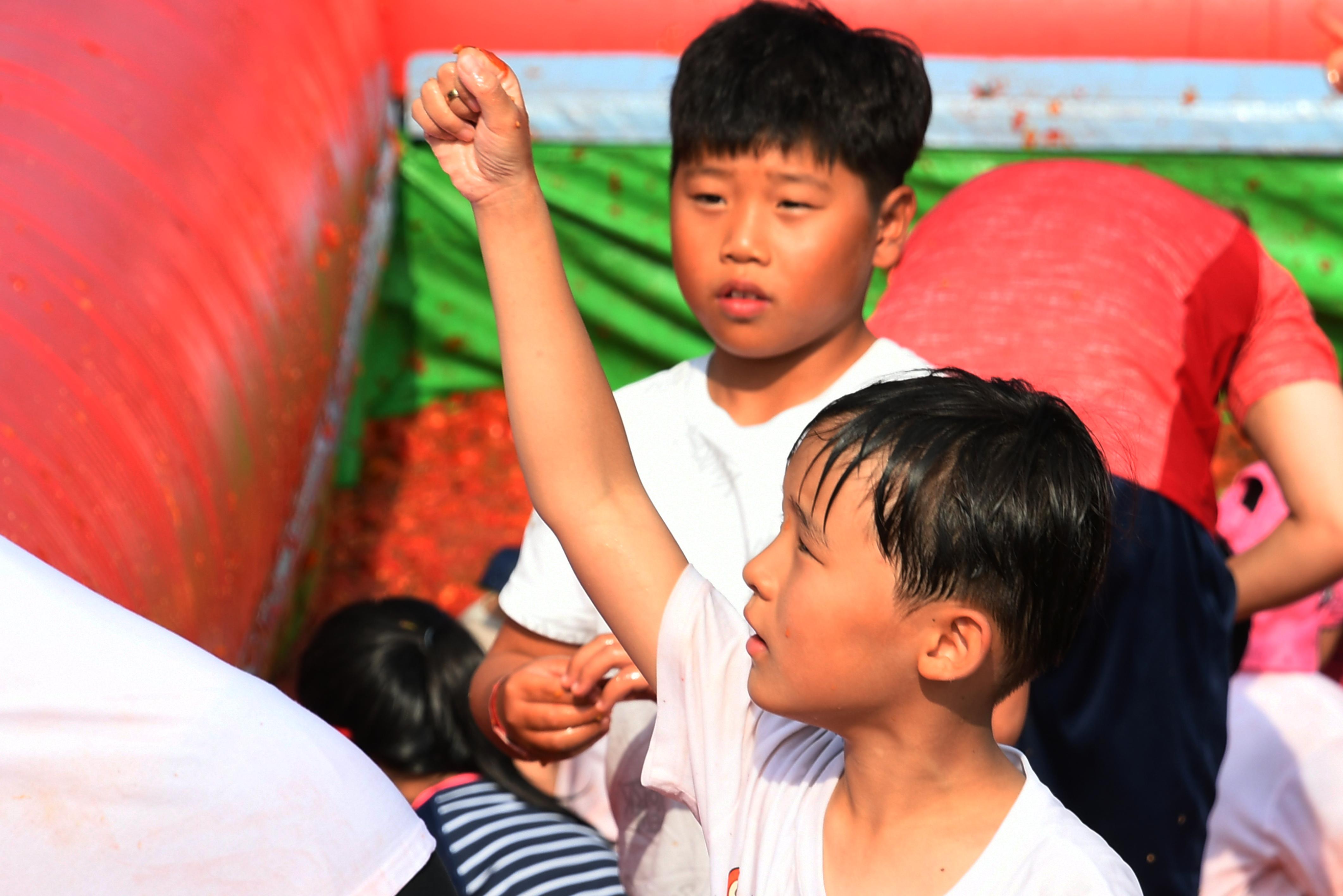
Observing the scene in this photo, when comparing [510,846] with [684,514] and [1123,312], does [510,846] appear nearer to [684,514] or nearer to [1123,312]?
[684,514]

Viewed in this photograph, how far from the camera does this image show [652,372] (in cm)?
A: 316

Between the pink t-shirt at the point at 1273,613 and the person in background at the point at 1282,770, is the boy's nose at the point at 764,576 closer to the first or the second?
the person in background at the point at 1282,770

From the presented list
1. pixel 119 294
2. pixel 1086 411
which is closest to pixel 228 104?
pixel 119 294

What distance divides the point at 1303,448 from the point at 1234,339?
194 mm

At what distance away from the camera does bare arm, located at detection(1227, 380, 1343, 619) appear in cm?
161

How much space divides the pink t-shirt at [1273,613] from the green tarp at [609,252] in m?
0.82

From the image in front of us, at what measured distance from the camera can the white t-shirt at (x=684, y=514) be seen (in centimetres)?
130

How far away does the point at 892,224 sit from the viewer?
57.4 inches

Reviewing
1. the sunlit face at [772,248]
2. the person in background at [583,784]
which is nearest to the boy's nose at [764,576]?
the sunlit face at [772,248]

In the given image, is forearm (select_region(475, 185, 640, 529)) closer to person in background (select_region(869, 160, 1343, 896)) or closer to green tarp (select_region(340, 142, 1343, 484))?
person in background (select_region(869, 160, 1343, 896))

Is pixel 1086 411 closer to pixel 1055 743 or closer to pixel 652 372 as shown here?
pixel 1055 743

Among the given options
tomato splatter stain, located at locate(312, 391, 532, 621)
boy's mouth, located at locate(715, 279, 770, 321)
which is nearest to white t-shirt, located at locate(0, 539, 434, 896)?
boy's mouth, located at locate(715, 279, 770, 321)

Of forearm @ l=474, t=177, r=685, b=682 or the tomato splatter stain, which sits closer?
forearm @ l=474, t=177, r=685, b=682

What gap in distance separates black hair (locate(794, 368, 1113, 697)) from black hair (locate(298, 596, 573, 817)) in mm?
1096
